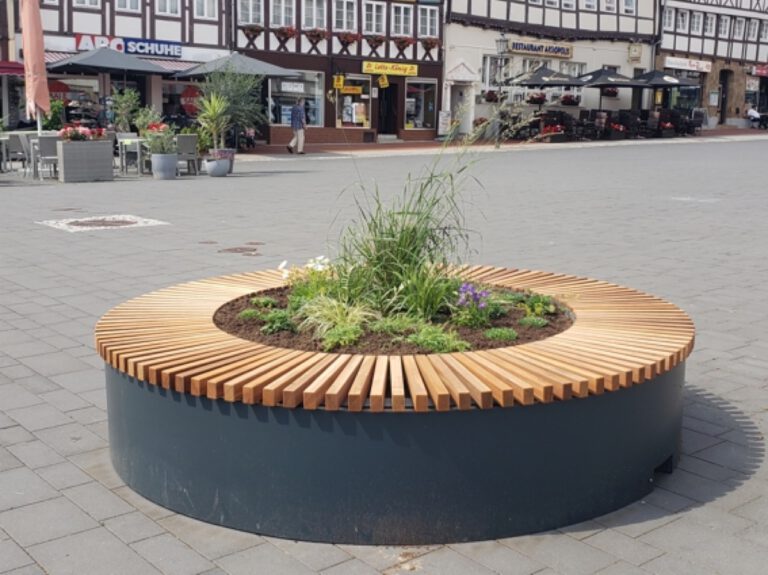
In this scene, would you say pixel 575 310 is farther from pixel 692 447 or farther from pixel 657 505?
pixel 657 505

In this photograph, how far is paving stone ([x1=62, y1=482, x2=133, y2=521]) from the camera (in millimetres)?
3736

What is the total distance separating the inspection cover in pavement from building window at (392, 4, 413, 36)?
999 inches

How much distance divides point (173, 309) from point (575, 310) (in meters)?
1.90

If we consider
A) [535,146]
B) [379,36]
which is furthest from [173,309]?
[379,36]

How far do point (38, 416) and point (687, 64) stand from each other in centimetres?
4715

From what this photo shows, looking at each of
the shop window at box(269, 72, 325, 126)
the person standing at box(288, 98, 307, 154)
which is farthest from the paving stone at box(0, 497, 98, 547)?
the shop window at box(269, 72, 325, 126)

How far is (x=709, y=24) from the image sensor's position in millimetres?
49000

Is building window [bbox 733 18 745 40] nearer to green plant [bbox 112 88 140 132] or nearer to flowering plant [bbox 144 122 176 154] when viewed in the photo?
green plant [bbox 112 88 140 132]

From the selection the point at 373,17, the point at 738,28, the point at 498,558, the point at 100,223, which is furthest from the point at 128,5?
→ the point at 738,28

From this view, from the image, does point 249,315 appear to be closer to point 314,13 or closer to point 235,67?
point 235,67

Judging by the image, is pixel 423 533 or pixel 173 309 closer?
pixel 423 533

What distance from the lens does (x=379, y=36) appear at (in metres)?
35.7

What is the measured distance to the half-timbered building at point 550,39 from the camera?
38.2m

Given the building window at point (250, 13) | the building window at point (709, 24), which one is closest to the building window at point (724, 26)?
the building window at point (709, 24)
